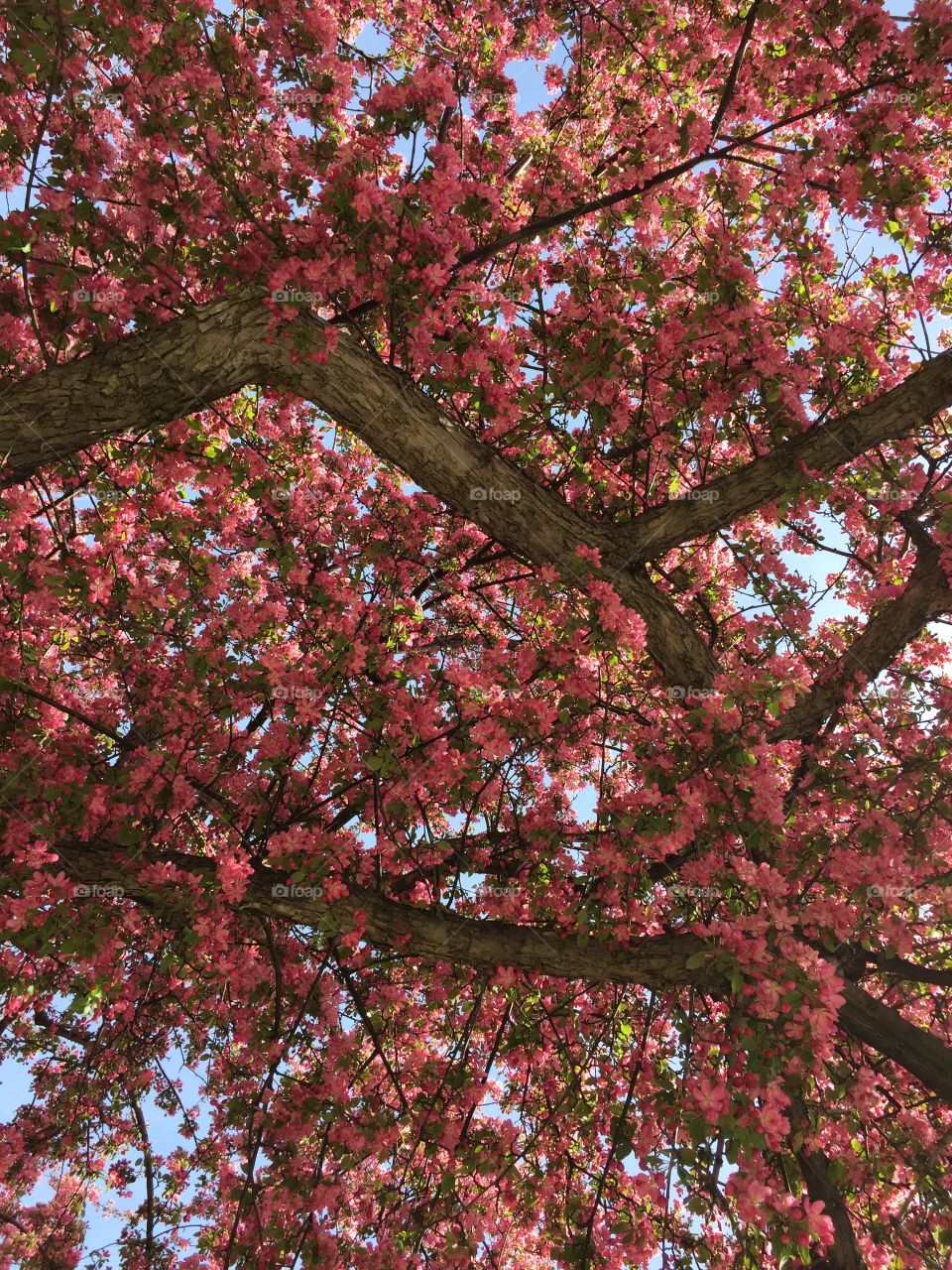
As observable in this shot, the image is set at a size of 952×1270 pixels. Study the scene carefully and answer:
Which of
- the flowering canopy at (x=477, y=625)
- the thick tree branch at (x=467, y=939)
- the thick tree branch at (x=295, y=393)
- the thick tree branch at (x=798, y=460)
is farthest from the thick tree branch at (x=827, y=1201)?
the thick tree branch at (x=798, y=460)

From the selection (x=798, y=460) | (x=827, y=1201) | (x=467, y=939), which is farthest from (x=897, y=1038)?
(x=798, y=460)

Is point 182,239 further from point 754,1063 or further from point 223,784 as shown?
point 754,1063

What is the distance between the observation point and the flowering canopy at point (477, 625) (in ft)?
13.5

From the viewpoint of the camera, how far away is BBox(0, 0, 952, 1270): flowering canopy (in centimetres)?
412

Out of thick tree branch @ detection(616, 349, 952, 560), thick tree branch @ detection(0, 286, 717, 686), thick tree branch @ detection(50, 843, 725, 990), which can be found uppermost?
thick tree branch @ detection(616, 349, 952, 560)

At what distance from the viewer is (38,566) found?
403cm

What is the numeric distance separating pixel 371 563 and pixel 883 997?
5.16 m

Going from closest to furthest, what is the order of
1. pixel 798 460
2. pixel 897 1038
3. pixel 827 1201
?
pixel 827 1201 < pixel 897 1038 < pixel 798 460

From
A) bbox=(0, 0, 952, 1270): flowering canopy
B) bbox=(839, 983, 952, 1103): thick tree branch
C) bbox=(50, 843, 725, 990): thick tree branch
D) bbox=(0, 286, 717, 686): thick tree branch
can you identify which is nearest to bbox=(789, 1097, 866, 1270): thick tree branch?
bbox=(0, 0, 952, 1270): flowering canopy

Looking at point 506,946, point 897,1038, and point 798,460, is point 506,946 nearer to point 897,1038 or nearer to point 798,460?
point 897,1038

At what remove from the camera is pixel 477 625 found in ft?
21.9

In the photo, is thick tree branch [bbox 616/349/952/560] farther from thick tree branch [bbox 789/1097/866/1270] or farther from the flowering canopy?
thick tree branch [bbox 789/1097/866/1270]

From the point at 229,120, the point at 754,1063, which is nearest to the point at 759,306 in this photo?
the point at 229,120

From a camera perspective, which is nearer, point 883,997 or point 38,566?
point 38,566
